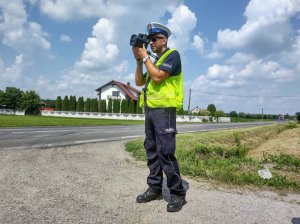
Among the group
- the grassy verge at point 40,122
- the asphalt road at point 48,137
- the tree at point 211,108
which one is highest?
the tree at point 211,108

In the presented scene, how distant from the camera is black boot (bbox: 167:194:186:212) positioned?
3.29m

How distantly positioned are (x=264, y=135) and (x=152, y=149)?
1712cm

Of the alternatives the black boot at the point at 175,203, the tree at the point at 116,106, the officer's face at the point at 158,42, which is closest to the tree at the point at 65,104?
the tree at the point at 116,106

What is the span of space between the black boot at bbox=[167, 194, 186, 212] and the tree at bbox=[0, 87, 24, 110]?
77.1 metres

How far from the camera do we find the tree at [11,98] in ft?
247

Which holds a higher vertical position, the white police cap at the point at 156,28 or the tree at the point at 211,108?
the tree at the point at 211,108

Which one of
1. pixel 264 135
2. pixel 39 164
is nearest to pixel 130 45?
pixel 39 164

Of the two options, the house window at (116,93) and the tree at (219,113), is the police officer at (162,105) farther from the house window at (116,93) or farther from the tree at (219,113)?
the tree at (219,113)

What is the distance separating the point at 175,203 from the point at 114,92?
69350 millimetres

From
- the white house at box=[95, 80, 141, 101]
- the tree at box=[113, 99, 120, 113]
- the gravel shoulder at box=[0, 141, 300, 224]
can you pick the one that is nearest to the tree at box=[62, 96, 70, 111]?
the white house at box=[95, 80, 141, 101]

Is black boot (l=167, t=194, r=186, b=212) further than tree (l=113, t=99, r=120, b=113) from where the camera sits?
No

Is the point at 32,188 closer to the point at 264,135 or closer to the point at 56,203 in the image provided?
the point at 56,203

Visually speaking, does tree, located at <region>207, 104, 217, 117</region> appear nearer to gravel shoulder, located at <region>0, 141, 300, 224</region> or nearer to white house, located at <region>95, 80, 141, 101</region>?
Result: white house, located at <region>95, 80, 141, 101</region>

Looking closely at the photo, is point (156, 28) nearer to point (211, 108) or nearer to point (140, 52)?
point (140, 52)
